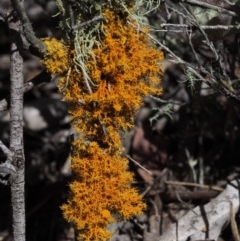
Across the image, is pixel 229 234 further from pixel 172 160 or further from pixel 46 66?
pixel 46 66

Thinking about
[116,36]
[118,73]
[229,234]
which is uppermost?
[116,36]

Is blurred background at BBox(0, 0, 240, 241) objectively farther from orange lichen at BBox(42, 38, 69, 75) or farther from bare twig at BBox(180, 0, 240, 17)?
orange lichen at BBox(42, 38, 69, 75)

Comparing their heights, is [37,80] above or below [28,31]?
below

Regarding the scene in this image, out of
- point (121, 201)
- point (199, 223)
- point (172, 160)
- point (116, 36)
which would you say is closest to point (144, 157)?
point (172, 160)

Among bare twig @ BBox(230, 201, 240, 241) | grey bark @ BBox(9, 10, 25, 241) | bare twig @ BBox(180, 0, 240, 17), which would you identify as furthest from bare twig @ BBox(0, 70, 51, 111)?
bare twig @ BBox(230, 201, 240, 241)

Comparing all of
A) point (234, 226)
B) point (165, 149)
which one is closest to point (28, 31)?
point (234, 226)

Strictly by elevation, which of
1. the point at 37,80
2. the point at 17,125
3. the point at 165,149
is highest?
the point at 37,80

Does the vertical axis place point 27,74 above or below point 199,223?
above

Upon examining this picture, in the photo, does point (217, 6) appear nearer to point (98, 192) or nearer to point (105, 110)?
point (105, 110)
